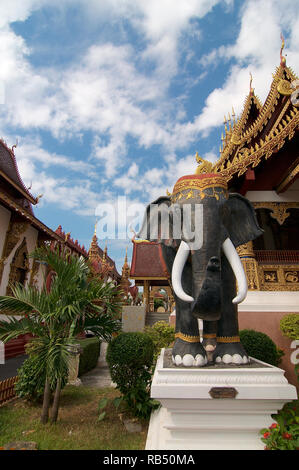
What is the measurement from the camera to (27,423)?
318cm

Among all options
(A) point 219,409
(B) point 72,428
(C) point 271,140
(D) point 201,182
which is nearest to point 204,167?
(D) point 201,182

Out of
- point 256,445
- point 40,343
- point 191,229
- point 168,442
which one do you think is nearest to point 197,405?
point 168,442

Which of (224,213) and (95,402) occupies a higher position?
(224,213)

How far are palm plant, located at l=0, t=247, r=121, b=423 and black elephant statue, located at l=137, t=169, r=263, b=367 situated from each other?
1.29 m

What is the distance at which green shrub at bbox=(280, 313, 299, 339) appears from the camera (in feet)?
12.0

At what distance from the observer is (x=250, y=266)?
4.74 m

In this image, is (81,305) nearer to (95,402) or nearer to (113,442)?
(113,442)

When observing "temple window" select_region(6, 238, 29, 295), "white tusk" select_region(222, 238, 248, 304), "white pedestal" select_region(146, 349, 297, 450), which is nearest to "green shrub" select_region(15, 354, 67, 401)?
"white pedestal" select_region(146, 349, 297, 450)

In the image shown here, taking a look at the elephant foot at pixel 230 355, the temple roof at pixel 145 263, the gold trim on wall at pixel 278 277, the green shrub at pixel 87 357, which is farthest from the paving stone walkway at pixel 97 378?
the temple roof at pixel 145 263

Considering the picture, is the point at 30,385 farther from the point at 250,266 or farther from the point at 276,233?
the point at 276,233

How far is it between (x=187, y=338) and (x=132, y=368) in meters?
1.60

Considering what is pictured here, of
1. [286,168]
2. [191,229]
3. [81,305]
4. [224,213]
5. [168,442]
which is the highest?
[286,168]

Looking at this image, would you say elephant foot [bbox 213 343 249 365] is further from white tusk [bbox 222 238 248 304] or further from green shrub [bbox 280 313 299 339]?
green shrub [bbox 280 313 299 339]

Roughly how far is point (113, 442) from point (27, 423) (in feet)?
4.28
